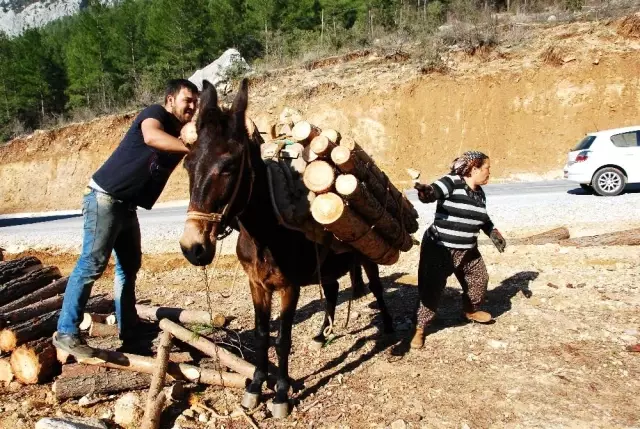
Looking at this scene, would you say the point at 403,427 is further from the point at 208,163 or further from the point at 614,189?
the point at 614,189

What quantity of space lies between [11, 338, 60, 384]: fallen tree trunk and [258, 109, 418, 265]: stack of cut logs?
2815mm

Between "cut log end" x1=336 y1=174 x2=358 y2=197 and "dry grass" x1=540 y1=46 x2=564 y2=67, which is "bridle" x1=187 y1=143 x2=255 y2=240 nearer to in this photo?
"cut log end" x1=336 y1=174 x2=358 y2=197

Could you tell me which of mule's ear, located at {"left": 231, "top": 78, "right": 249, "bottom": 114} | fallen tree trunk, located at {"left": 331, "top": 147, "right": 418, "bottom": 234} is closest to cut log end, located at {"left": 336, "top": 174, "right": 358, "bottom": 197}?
fallen tree trunk, located at {"left": 331, "top": 147, "right": 418, "bottom": 234}

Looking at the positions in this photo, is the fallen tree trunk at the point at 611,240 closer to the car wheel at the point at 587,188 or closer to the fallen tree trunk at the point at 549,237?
the fallen tree trunk at the point at 549,237

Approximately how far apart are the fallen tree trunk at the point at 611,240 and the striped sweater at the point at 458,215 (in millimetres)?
3942

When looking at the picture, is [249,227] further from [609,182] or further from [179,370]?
[609,182]

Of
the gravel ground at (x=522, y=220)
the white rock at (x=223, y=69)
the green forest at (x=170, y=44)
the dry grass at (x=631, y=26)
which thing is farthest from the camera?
the green forest at (x=170, y=44)

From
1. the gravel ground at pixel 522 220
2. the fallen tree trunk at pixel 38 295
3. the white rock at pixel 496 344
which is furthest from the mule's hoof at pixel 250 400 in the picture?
the gravel ground at pixel 522 220

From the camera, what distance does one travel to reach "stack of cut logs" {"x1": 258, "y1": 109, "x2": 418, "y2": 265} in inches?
141

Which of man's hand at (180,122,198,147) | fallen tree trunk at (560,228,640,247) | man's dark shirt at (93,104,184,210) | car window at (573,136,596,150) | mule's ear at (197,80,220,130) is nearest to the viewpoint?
mule's ear at (197,80,220,130)

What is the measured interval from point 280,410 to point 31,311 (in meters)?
2.92

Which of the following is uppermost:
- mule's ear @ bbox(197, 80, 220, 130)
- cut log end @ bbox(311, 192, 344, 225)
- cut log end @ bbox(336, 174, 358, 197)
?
mule's ear @ bbox(197, 80, 220, 130)

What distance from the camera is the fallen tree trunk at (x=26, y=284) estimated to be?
5.34 metres

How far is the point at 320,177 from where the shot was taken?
3.58m
